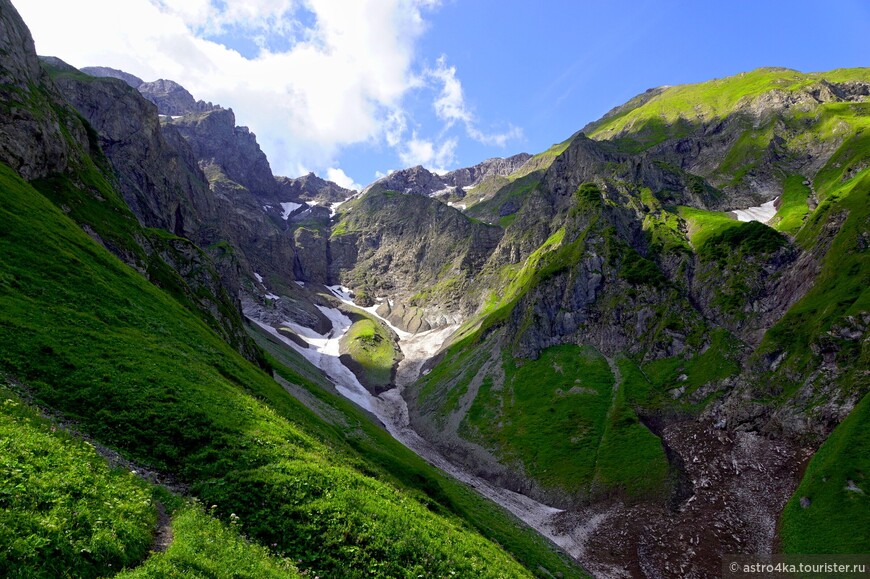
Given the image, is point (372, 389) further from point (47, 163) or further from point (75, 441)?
point (75, 441)

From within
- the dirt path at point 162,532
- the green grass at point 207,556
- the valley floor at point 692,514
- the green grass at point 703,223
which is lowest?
the dirt path at point 162,532

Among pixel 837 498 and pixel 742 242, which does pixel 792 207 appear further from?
pixel 837 498

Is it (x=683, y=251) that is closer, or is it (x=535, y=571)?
(x=535, y=571)

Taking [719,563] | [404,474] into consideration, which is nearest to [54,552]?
[404,474]

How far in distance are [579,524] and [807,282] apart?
82264 mm

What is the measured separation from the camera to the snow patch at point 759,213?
171m

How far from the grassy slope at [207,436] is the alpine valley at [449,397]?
17 cm

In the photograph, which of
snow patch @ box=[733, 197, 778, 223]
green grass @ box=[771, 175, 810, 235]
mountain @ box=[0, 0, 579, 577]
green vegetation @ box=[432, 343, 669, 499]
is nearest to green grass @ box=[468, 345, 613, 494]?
green vegetation @ box=[432, 343, 669, 499]

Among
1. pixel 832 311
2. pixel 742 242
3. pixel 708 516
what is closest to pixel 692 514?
pixel 708 516

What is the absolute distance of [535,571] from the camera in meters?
41.3

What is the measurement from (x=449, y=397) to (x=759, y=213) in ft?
495

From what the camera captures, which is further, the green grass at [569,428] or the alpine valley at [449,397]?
the green grass at [569,428]

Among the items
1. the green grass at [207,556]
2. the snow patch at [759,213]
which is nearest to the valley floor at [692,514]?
the green grass at [207,556]

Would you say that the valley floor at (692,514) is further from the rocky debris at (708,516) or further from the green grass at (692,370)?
the green grass at (692,370)
